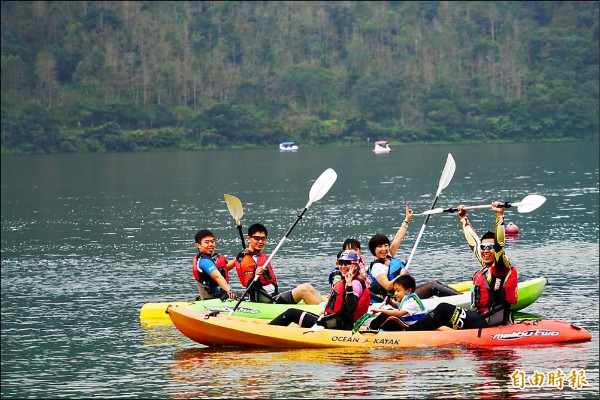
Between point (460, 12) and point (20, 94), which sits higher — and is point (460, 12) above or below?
above

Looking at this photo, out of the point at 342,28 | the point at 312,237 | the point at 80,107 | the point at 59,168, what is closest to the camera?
the point at 312,237

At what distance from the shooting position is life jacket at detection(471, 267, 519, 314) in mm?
19594

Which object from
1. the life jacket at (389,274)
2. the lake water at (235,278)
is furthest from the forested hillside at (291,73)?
the life jacket at (389,274)

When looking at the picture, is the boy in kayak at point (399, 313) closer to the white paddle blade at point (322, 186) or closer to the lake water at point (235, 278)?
the lake water at point (235, 278)

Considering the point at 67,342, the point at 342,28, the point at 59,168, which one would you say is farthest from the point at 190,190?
the point at 342,28

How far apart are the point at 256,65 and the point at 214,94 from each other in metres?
8.33

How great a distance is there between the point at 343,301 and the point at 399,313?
860mm

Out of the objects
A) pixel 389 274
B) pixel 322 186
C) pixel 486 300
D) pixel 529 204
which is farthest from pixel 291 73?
pixel 486 300

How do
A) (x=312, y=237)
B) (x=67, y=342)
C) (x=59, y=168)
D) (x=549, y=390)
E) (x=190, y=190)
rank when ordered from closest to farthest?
(x=549, y=390) → (x=67, y=342) → (x=312, y=237) → (x=190, y=190) → (x=59, y=168)

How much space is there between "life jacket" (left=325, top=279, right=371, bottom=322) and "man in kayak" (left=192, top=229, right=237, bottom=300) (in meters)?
2.45

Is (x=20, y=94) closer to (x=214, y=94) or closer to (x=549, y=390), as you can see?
(x=214, y=94)

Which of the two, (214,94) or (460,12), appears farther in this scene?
(460,12)

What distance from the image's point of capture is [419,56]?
150125 millimetres

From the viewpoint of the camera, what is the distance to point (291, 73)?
5595 inches
